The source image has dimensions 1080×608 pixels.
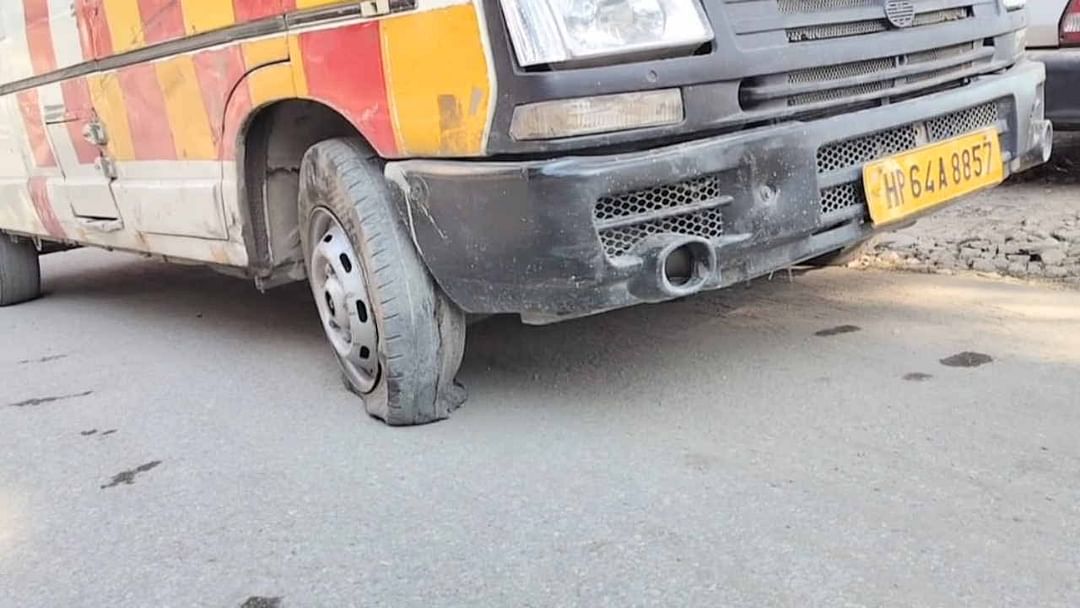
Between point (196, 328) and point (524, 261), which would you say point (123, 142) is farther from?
point (524, 261)

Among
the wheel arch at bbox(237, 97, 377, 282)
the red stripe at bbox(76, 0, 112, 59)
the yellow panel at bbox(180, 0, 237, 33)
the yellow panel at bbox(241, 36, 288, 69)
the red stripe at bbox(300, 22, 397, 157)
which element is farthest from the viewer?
the red stripe at bbox(76, 0, 112, 59)

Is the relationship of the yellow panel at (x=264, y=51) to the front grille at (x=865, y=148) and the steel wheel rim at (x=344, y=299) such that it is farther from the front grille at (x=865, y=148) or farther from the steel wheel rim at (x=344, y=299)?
the front grille at (x=865, y=148)

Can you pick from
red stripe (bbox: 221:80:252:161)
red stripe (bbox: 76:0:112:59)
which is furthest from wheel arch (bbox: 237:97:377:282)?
red stripe (bbox: 76:0:112:59)

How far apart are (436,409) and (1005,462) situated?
62.8 inches

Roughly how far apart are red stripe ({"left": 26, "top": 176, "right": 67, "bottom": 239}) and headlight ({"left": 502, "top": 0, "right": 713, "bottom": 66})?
3.34 meters

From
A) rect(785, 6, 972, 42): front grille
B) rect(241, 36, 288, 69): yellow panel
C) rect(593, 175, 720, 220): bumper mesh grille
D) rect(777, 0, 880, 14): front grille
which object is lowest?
rect(593, 175, 720, 220): bumper mesh grille

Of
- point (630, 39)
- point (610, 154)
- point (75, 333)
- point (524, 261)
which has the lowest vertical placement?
point (75, 333)

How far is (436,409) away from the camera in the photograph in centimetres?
316

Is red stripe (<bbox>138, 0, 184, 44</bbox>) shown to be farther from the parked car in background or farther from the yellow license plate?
the parked car in background

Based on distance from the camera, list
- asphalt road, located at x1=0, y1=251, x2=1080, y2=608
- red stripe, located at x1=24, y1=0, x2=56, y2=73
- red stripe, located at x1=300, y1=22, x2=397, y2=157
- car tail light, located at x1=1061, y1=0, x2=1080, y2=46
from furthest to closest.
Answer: car tail light, located at x1=1061, y1=0, x2=1080, y2=46 < red stripe, located at x1=24, y1=0, x2=56, y2=73 < red stripe, located at x1=300, y1=22, x2=397, y2=157 < asphalt road, located at x1=0, y1=251, x2=1080, y2=608

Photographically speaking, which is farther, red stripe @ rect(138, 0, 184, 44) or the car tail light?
the car tail light

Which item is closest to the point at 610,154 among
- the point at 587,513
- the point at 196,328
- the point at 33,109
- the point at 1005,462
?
the point at 587,513

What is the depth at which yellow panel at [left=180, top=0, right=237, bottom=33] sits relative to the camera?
10.9 feet

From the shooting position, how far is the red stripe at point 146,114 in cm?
383
